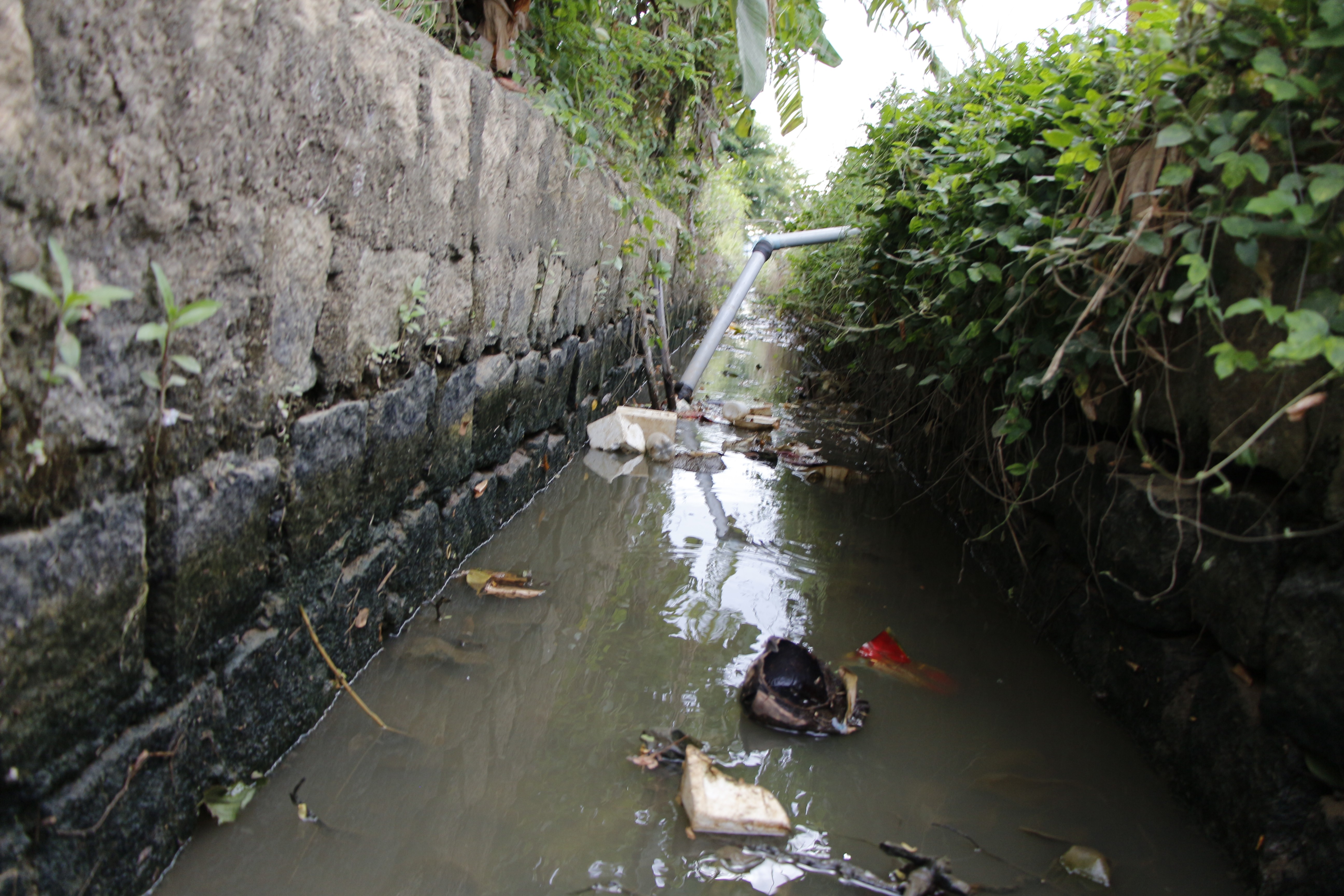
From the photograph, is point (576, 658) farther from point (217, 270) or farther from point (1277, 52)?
point (1277, 52)

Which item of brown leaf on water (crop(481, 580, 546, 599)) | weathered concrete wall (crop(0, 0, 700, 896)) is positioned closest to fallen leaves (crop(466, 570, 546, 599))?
brown leaf on water (crop(481, 580, 546, 599))

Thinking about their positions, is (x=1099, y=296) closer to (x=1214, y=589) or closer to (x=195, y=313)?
(x=1214, y=589)

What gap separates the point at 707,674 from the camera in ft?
7.08

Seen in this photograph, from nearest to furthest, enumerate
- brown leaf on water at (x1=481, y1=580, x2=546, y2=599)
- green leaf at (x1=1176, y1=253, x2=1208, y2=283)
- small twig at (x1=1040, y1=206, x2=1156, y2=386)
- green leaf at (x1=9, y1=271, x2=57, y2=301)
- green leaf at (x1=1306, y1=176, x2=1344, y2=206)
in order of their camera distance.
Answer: green leaf at (x1=9, y1=271, x2=57, y2=301) → green leaf at (x1=1306, y1=176, x2=1344, y2=206) → green leaf at (x1=1176, y1=253, x2=1208, y2=283) → small twig at (x1=1040, y1=206, x2=1156, y2=386) → brown leaf on water at (x1=481, y1=580, x2=546, y2=599)

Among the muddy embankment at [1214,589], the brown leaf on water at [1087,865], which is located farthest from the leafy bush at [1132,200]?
the brown leaf on water at [1087,865]

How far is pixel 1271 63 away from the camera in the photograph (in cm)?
138

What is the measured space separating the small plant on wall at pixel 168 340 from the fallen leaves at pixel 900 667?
72.8 inches

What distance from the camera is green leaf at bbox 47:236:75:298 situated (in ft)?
3.03

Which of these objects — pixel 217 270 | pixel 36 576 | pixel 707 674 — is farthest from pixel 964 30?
pixel 36 576

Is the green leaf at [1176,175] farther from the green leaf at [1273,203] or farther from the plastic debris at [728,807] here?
the plastic debris at [728,807]

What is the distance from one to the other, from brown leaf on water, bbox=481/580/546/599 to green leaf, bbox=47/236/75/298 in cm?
167

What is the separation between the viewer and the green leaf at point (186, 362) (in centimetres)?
114

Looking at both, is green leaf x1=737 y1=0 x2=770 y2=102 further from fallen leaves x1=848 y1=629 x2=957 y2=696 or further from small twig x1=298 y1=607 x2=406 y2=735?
small twig x1=298 y1=607 x2=406 y2=735

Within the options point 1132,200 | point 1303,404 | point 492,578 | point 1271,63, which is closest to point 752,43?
point 1132,200
